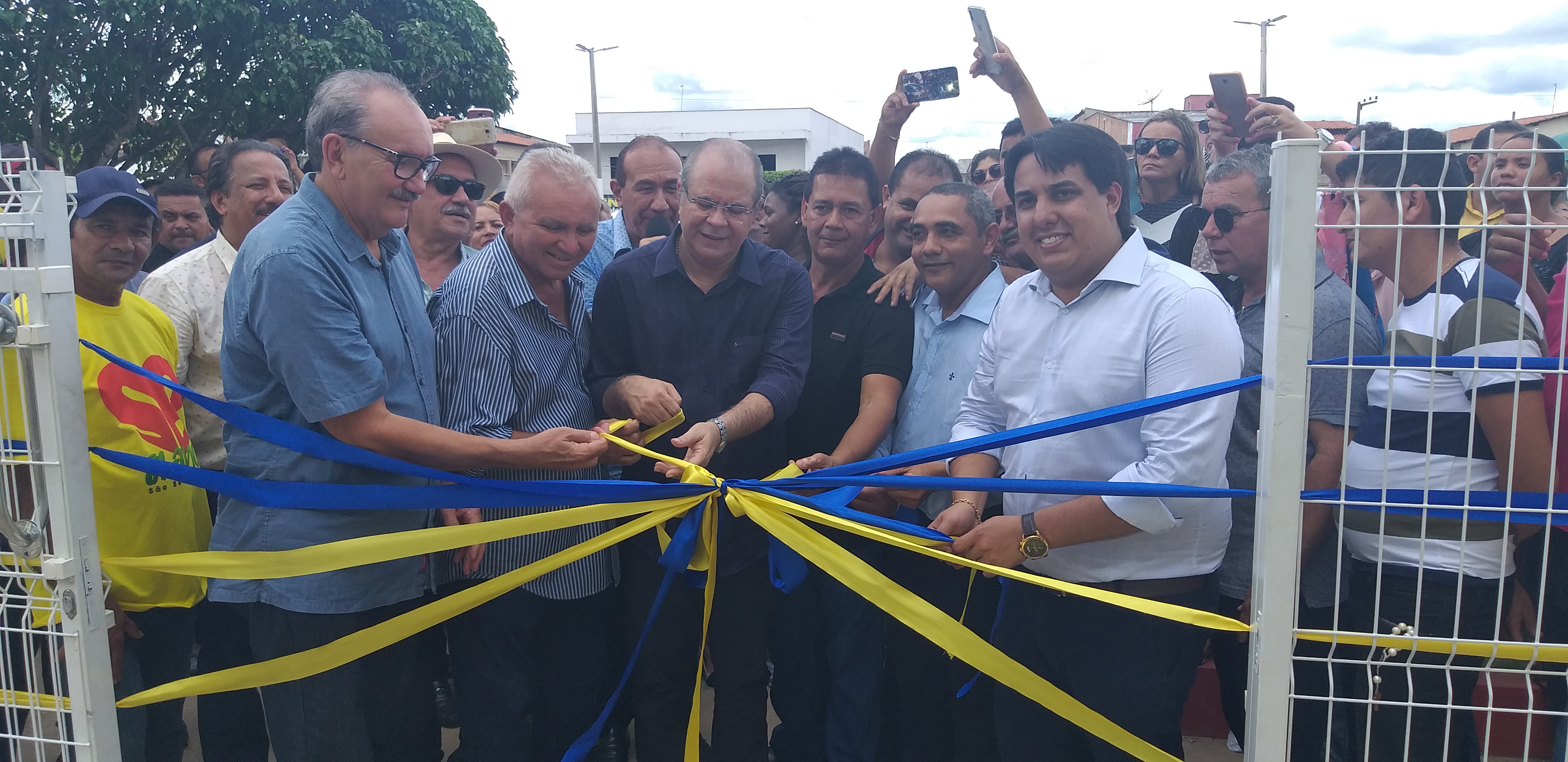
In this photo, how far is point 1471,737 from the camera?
8.29 ft

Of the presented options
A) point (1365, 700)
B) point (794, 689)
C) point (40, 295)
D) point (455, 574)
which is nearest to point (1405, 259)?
point (1365, 700)

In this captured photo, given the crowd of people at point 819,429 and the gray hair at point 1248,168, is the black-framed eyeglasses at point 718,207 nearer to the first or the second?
the crowd of people at point 819,429

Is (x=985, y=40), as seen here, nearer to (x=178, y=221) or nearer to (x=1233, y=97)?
(x=1233, y=97)

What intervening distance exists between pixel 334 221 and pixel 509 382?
624 millimetres

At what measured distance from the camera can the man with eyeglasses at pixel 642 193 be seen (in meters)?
4.09

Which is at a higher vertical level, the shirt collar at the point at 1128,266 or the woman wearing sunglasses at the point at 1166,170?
the woman wearing sunglasses at the point at 1166,170

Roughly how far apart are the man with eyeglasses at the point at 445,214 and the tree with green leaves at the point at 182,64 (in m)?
9.38

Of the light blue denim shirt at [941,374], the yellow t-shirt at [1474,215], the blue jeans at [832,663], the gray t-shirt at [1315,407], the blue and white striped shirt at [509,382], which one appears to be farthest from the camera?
the blue jeans at [832,663]

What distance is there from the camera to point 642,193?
411 centimetres

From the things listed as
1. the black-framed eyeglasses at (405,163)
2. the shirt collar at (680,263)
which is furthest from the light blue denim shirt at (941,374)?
the black-framed eyeglasses at (405,163)

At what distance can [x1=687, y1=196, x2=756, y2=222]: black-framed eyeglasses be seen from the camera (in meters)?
2.88

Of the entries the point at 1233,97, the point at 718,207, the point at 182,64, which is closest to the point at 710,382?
the point at 718,207

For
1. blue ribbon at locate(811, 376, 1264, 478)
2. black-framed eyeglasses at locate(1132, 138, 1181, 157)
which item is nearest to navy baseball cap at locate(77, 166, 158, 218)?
blue ribbon at locate(811, 376, 1264, 478)

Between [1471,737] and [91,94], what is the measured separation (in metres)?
17.8
